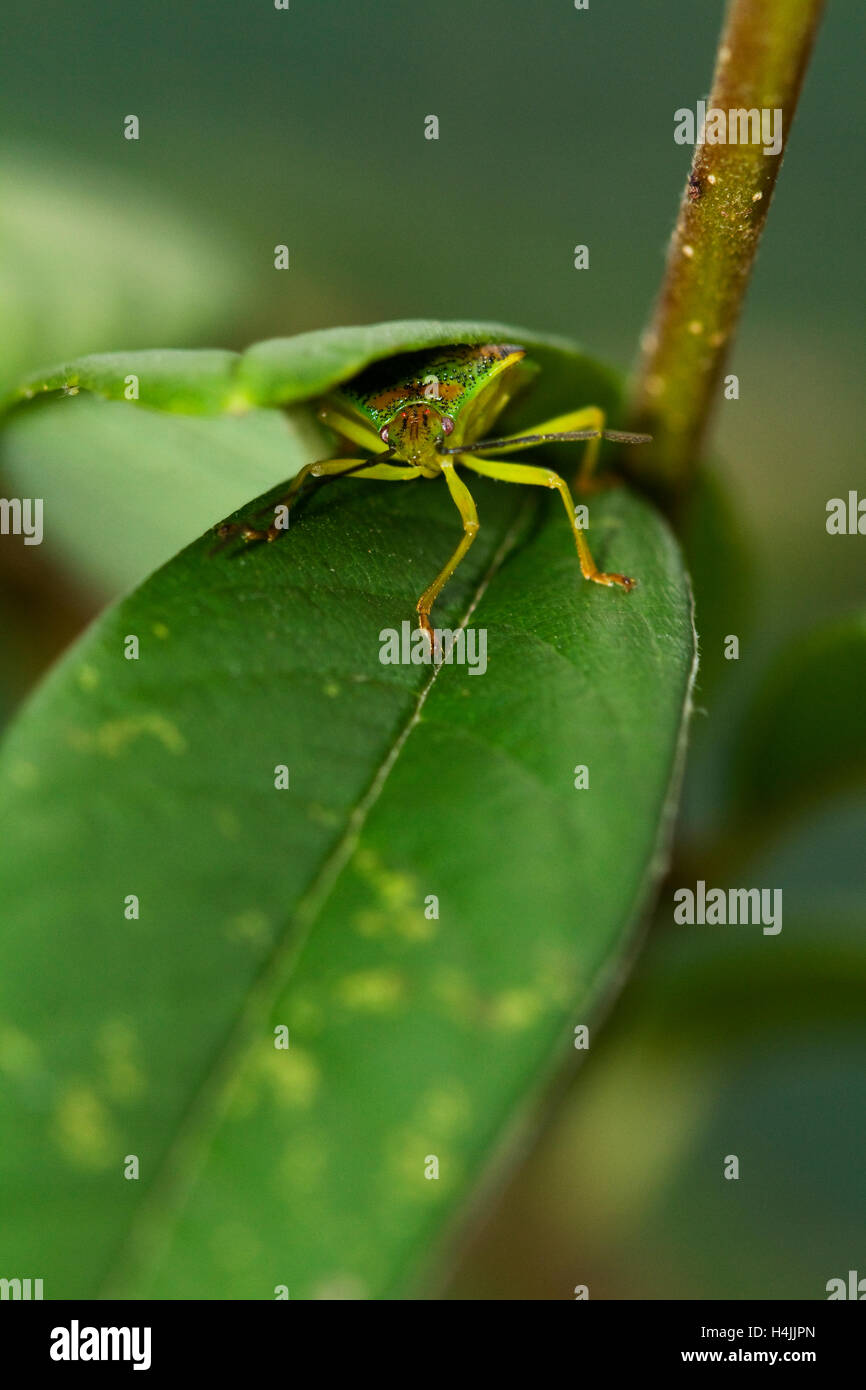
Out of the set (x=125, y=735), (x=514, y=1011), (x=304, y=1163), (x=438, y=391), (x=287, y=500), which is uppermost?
(x=438, y=391)

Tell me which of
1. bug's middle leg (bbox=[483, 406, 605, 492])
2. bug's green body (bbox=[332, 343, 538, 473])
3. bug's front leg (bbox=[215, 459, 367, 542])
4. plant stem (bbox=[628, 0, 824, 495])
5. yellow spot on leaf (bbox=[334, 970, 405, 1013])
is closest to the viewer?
yellow spot on leaf (bbox=[334, 970, 405, 1013])

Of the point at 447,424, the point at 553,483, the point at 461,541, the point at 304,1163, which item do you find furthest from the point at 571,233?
the point at 304,1163

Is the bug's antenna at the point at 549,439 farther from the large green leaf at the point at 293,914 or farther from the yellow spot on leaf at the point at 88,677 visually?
the yellow spot on leaf at the point at 88,677

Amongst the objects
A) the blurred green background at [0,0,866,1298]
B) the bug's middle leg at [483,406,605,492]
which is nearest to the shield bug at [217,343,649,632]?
the bug's middle leg at [483,406,605,492]

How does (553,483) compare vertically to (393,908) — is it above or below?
above

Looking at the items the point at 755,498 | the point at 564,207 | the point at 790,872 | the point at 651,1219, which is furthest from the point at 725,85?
the point at 651,1219

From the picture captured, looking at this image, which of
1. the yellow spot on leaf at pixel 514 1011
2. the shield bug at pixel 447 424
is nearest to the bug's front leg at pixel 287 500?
the shield bug at pixel 447 424

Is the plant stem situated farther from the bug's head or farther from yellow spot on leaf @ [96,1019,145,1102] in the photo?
yellow spot on leaf @ [96,1019,145,1102]

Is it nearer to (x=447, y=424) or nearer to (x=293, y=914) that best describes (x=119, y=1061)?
(x=293, y=914)
